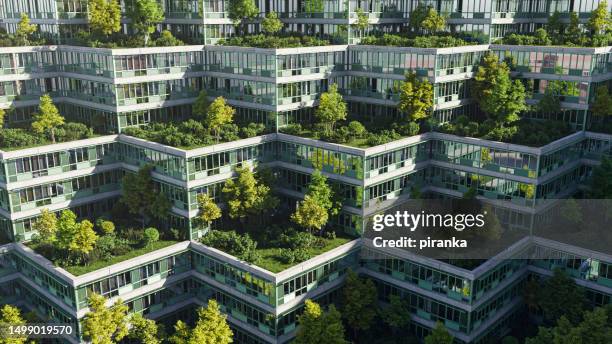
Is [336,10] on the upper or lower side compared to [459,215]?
upper

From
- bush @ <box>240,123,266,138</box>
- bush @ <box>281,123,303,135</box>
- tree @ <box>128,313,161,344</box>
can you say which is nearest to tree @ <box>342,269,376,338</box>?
tree @ <box>128,313,161,344</box>

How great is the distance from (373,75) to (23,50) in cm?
4155

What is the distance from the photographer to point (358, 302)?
56469 mm

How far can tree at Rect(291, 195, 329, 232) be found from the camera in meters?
58.0

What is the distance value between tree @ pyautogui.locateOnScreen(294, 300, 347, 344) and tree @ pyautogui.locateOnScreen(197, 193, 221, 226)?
13.8m

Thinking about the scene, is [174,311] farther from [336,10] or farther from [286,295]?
[336,10]

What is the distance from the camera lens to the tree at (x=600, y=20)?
69812 mm

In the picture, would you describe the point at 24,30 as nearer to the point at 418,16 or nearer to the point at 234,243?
the point at 234,243

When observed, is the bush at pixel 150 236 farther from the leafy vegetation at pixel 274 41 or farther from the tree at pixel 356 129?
the leafy vegetation at pixel 274 41

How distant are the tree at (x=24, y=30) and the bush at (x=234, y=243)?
117ft

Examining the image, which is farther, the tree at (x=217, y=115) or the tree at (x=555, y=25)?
the tree at (x=555, y=25)

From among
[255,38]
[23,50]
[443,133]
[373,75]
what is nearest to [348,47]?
[373,75]

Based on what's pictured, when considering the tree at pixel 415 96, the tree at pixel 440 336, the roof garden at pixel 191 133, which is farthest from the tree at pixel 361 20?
the tree at pixel 440 336

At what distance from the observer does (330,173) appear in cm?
6259
